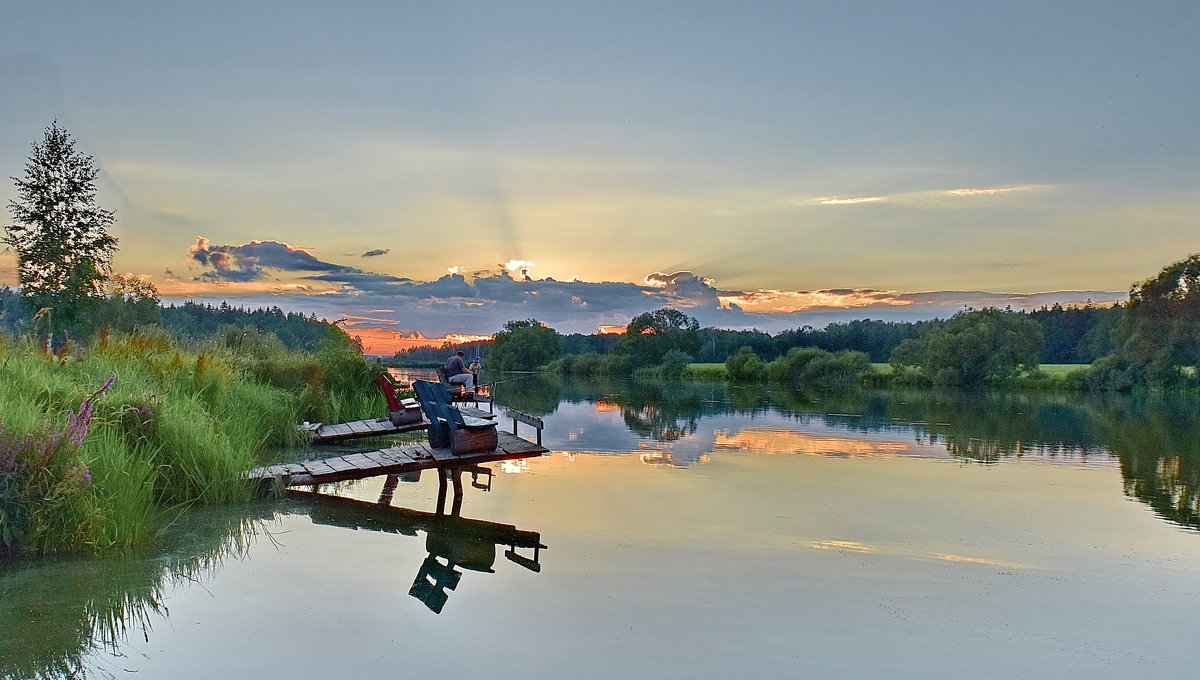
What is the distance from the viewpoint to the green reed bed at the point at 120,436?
6.58 meters

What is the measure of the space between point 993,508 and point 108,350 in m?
13.2

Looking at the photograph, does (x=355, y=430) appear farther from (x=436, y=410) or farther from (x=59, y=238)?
(x=59, y=238)

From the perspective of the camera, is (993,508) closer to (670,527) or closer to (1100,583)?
(1100,583)

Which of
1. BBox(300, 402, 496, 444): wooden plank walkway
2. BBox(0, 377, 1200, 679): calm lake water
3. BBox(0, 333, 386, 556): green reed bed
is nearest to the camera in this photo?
BBox(0, 377, 1200, 679): calm lake water

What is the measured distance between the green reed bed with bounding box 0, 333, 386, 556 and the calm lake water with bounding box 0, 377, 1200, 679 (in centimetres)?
38

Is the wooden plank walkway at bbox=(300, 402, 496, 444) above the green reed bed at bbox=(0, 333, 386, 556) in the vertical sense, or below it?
below

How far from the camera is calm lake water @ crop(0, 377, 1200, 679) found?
538 cm

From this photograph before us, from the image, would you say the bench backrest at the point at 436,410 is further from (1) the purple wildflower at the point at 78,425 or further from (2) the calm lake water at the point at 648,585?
Answer: (1) the purple wildflower at the point at 78,425

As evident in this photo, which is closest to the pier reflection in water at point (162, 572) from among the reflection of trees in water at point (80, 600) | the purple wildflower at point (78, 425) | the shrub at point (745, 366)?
the reflection of trees in water at point (80, 600)

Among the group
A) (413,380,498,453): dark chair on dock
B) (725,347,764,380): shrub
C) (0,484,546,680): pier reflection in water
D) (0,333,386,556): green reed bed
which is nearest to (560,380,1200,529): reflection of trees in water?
(413,380,498,453): dark chair on dock

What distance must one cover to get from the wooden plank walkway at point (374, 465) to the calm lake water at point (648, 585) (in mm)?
353

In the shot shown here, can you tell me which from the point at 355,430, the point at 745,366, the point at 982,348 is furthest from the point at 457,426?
the point at 745,366

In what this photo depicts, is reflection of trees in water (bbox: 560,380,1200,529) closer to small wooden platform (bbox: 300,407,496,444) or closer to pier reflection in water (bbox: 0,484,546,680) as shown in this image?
small wooden platform (bbox: 300,407,496,444)

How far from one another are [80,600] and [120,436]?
3.27 metres
